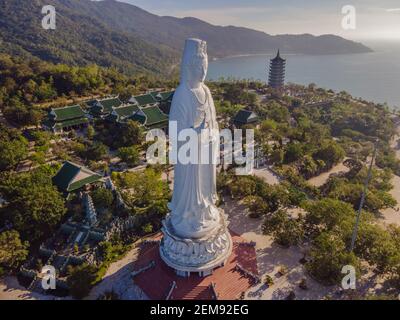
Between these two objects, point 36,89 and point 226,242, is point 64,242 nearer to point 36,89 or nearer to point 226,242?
point 226,242

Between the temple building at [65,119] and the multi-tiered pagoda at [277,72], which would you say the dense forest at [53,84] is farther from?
the multi-tiered pagoda at [277,72]

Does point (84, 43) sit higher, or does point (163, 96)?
point (84, 43)

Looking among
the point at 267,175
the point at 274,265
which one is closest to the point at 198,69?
the point at 274,265

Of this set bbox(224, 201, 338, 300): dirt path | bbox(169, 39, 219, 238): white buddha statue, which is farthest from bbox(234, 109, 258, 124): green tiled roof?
bbox(169, 39, 219, 238): white buddha statue

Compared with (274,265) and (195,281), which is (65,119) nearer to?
(195,281)

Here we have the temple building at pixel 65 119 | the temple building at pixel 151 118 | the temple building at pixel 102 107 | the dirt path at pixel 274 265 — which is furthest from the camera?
the temple building at pixel 102 107

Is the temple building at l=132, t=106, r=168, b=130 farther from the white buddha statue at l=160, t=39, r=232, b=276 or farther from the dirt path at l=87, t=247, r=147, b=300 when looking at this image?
the white buddha statue at l=160, t=39, r=232, b=276

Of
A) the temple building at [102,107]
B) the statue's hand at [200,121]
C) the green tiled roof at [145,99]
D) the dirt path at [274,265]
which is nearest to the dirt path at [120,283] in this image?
the dirt path at [274,265]
